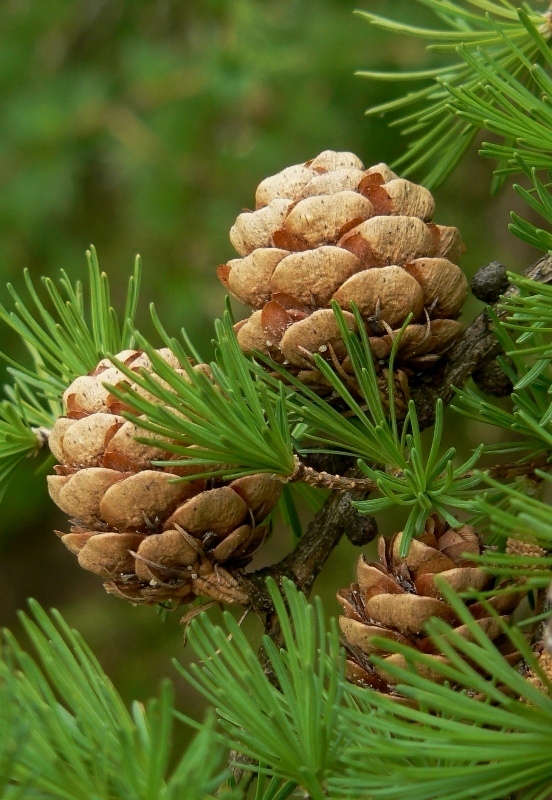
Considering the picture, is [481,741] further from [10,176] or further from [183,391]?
[10,176]

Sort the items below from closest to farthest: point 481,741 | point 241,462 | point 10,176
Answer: point 481,741 → point 241,462 → point 10,176

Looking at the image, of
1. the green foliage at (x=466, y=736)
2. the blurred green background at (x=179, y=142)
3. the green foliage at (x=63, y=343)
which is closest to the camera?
the green foliage at (x=466, y=736)

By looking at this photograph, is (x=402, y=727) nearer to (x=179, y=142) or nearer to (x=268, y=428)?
(x=268, y=428)

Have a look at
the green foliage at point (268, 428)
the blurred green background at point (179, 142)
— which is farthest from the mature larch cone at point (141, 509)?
the blurred green background at point (179, 142)

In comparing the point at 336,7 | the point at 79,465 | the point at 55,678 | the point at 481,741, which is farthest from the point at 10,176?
the point at 481,741

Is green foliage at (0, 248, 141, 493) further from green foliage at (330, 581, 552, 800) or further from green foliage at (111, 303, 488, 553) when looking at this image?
green foliage at (330, 581, 552, 800)

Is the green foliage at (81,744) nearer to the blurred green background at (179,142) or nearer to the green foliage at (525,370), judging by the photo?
the green foliage at (525,370)

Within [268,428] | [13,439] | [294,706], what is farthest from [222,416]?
[13,439]
